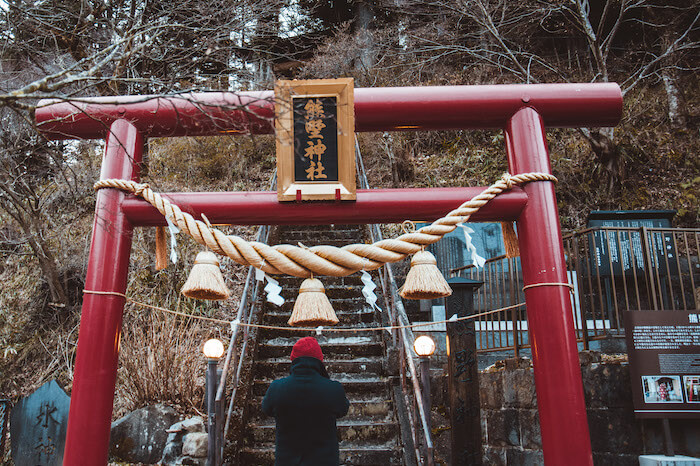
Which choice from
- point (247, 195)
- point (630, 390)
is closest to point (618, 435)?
point (630, 390)

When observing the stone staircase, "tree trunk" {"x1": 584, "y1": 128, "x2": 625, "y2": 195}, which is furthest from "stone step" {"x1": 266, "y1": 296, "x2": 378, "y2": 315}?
"tree trunk" {"x1": 584, "y1": 128, "x2": 625, "y2": 195}

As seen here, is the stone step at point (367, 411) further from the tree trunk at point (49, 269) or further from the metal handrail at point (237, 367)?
the tree trunk at point (49, 269)

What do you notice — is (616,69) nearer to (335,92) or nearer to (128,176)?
(335,92)

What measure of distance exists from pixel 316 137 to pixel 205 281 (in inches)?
48.4

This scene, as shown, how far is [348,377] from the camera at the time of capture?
6070 mm

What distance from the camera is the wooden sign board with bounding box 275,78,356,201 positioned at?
3258 mm

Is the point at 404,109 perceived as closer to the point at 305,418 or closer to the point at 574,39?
the point at 305,418

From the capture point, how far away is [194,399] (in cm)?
652

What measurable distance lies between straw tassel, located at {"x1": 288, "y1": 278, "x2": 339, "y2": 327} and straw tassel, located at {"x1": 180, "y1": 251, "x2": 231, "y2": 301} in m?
0.53

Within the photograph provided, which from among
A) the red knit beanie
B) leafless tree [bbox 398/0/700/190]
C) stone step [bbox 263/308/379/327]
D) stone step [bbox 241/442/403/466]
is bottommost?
stone step [bbox 241/442/403/466]

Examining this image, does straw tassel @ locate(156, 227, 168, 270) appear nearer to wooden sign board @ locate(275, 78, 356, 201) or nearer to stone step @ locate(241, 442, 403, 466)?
wooden sign board @ locate(275, 78, 356, 201)

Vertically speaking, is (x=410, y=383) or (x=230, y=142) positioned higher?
(x=230, y=142)

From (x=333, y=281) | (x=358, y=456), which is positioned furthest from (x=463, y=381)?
(x=333, y=281)

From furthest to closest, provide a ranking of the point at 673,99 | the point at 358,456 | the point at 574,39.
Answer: the point at 574,39
the point at 673,99
the point at 358,456
